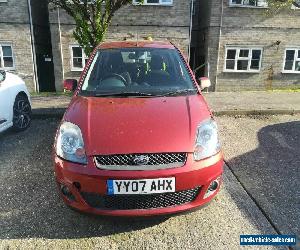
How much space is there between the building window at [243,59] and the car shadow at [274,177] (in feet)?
29.2

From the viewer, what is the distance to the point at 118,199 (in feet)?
8.65

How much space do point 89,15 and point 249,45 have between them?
8.89 metres

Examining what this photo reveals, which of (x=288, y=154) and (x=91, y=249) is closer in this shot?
(x=91, y=249)

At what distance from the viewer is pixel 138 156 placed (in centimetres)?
263

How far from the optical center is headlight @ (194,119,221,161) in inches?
109

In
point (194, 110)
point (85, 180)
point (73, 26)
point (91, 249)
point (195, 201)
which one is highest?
point (73, 26)

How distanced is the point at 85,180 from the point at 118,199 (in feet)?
1.15

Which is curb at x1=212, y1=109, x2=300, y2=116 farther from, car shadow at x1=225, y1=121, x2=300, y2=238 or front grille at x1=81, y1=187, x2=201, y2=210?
front grille at x1=81, y1=187, x2=201, y2=210

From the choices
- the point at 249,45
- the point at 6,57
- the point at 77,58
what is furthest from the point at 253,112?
the point at 6,57

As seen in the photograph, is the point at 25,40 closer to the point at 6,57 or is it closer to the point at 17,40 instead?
the point at 17,40

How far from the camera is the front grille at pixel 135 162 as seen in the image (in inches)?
103

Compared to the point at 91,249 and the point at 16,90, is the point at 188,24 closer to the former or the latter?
the point at 16,90

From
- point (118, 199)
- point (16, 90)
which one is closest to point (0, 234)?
point (118, 199)

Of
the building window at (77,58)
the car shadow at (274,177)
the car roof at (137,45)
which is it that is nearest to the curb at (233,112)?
the car shadow at (274,177)
